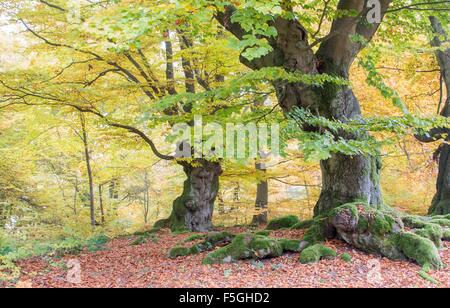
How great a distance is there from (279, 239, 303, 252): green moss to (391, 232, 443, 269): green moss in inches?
62.1

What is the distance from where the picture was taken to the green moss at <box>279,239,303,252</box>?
6579 mm

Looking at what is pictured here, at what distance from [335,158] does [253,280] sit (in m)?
3.09

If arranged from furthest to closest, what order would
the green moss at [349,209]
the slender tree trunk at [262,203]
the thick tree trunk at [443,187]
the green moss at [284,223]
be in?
the slender tree trunk at [262,203] → the thick tree trunk at [443,187] → the green moss at [284,223] → the green moss at [349,209]

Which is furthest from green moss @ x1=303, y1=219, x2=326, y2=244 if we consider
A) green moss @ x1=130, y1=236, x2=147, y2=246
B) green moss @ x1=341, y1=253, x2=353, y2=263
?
green moss @ x1=130, y1=236, x2=147, y2=246

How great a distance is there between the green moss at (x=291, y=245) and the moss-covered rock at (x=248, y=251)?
0.13 m

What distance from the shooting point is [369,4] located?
6.26 m

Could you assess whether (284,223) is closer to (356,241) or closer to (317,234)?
(317,234)

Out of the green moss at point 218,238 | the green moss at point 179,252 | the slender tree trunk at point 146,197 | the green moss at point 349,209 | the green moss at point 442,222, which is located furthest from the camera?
the slender tree trunk at point 146,197

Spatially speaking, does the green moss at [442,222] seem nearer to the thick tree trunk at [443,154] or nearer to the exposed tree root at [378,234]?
the exposed tree root at [378,234]

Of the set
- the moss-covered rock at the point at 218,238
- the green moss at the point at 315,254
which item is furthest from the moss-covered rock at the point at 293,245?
the moss-covered rock at the point at 218,238

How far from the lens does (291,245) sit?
6.62 meters

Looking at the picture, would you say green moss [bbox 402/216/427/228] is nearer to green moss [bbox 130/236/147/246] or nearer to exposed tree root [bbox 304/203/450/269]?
exposed tree root [bbox 304/203/450/269]

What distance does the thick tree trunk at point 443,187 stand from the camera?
33.0 ft
